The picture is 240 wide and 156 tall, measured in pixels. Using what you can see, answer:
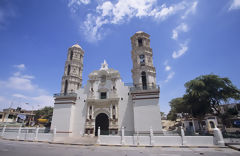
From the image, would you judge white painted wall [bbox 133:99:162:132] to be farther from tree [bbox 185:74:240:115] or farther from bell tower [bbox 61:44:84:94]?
bell tower [bbox 61:44:84:94]

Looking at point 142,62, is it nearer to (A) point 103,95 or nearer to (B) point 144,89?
(B) point 144,89

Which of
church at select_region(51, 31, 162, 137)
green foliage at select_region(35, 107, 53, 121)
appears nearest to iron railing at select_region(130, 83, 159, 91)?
church at select_region(51, 31, 162, 137)

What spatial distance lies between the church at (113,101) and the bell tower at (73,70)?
19 cm

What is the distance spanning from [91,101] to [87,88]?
2.82 metres

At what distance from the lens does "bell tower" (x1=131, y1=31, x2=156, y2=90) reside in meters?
20.7

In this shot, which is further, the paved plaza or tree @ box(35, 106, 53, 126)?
tree @ box(35, 106, 53, 126)

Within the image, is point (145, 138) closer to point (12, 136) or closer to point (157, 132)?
point (157, 132)

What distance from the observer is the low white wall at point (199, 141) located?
Answer: 39.8 feet

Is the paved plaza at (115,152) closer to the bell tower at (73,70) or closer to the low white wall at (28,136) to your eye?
the low white wall at (28,136)

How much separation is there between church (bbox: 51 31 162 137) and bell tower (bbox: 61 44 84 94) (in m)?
0.19

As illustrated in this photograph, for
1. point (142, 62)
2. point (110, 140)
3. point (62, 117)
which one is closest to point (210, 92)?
point (142, 62)

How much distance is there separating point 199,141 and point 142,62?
14293 millimetres

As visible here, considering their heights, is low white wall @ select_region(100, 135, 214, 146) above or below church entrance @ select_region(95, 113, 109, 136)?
below

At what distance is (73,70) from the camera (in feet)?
83.2
